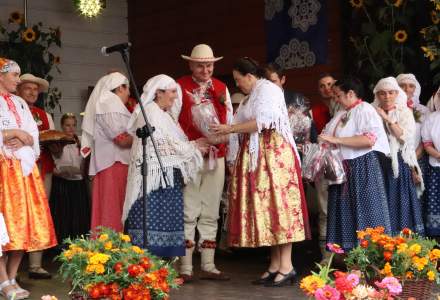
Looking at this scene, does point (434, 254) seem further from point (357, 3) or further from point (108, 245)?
point (357, 3)

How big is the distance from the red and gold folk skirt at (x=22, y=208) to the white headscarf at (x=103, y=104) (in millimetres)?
570

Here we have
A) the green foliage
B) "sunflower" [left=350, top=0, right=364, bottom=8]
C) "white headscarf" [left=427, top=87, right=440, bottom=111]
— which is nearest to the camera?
"white headscarf" [left=427, top=87, right=440, bottom=111]

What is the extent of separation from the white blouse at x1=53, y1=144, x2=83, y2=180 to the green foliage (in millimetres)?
1554

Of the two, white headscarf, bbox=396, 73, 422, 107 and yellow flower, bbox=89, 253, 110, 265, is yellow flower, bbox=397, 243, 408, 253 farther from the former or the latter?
white headscarf, bbox=396, 73, 422, 107

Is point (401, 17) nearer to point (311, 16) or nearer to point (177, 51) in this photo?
point (311, 16)

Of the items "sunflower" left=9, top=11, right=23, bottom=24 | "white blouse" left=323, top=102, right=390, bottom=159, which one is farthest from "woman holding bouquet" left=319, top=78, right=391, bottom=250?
"sunflower" left=9, top=11, right=23, bottom=24

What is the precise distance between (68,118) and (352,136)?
2.98 metres

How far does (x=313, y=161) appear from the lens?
5.42 m

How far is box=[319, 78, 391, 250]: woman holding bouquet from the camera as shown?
5.29 meters

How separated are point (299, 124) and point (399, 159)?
0.71 meters

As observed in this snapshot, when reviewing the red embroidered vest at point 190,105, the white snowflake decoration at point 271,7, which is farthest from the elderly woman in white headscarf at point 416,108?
the white snowflake decoration at point 271,7

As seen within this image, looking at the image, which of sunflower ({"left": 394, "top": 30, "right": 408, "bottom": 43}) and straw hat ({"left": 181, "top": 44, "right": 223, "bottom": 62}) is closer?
straw hat ({"left": 181, "top": 44, "right": 223, "bottom": 62})

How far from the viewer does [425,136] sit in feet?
19.3

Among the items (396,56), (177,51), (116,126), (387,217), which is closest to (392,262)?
(387,217)
